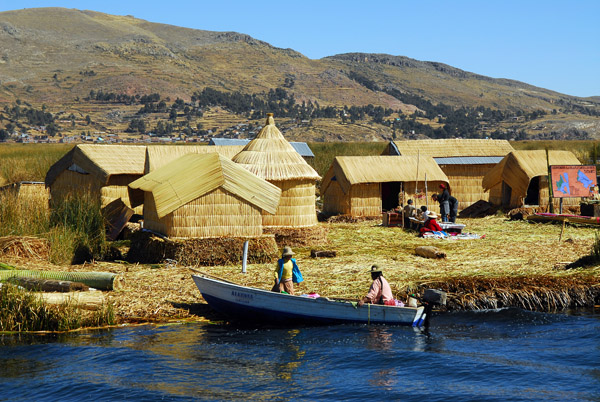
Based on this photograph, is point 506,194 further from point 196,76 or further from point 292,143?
point 196,76

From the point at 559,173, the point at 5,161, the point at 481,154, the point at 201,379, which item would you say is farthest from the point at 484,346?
the point at 5,161

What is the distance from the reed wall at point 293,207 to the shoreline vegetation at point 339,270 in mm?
975

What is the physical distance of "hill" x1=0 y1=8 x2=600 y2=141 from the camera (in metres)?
124

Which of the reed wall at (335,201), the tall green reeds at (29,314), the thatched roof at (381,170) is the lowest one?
the tall green reeds at (29,314)

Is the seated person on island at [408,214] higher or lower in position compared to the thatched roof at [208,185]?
lower

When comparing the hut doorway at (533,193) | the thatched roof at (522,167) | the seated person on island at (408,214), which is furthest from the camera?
the hut doorway at (533,193)

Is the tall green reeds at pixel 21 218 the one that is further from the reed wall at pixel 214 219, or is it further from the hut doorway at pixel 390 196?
the hut doorway at pixel 390 196

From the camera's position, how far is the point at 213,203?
18.0 metres

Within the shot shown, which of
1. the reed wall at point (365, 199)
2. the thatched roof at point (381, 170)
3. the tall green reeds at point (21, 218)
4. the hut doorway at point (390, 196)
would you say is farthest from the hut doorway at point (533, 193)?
the tall green reeds at point (21, 218)

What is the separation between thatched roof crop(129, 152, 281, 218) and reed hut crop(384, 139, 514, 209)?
14.1 m

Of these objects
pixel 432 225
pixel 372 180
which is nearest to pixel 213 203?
pixel 432 225

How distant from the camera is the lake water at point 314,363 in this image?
10.7 meters

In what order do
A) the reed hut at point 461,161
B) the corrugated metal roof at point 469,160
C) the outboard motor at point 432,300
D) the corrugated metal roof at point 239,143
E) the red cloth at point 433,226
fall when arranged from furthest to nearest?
the corrugated metal roof at point 239,143, the reed hut at point 461,161, the corrugated metal roof at point 469,160, the red cloth at point 433,226, the outboard motor at point 432,300


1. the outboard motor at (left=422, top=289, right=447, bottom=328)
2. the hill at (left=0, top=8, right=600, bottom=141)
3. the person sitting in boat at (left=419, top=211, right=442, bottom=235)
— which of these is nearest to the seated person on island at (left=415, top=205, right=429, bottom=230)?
the person sitting in boat at (left=419, top=211, right=442, bottom=235)
